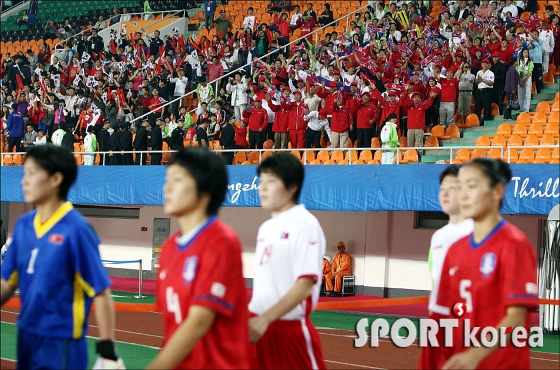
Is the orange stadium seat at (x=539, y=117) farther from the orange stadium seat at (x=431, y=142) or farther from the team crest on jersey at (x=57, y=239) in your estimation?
the team crest on jersey at (x=57, y=239)

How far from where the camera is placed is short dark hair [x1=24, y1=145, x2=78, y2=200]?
4422 millimetres

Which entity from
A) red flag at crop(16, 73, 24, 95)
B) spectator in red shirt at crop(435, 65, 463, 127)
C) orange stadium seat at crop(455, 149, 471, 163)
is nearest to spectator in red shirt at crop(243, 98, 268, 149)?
spectator in red shirt at crop(435, 65, 463, 127)

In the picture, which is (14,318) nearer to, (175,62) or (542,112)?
(542,112)

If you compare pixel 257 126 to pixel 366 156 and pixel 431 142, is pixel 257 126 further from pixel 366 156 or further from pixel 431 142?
pixel 431 142

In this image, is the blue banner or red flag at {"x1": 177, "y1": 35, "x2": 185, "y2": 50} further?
red flag at {"x1": 177, "y1": 35, "x2": 185, "y2": 50}

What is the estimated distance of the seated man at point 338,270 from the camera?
2094 cm

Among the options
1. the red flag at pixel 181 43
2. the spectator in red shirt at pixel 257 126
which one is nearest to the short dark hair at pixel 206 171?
the spectator in red shirt at pixel 257 126

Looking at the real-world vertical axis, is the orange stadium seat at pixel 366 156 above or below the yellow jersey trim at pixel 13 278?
above

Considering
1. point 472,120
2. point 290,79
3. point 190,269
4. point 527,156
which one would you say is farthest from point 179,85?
point 190,269

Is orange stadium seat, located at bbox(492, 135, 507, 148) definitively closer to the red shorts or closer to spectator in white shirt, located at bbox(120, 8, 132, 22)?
the red shorts

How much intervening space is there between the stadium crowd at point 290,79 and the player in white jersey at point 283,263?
13506mm

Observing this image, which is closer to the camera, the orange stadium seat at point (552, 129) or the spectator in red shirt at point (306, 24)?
the orange stadium seat at point (552, 129)

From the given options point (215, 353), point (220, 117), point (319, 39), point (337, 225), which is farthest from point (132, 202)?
point (215, 353)

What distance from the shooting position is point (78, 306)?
4355mm
